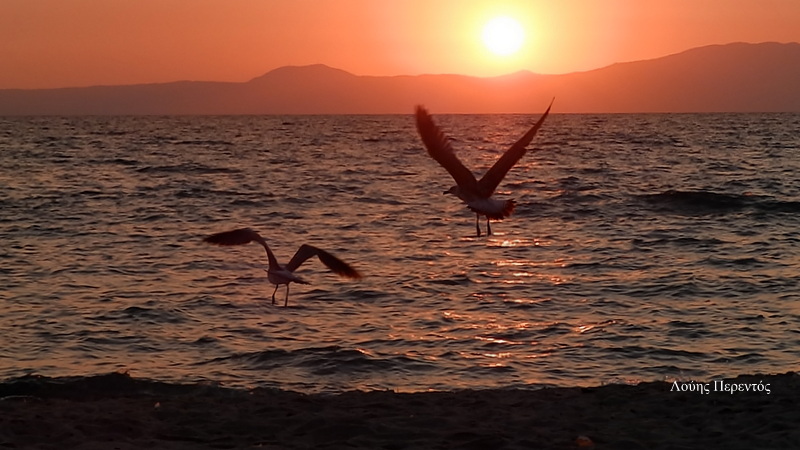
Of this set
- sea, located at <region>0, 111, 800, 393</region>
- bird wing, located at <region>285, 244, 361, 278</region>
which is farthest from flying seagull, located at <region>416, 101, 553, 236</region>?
sea, located at <region>0, 111, 800, 393</region>

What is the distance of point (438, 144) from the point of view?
10188 mm

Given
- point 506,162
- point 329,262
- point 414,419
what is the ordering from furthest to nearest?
point 506,162
point 329,262
point 414,419

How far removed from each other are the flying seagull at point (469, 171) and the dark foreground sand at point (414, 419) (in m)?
2.36

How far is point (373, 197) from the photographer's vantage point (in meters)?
28.5

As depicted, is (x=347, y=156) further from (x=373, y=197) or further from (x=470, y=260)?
(x=470, y=260)

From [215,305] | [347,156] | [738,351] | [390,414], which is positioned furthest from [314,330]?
[347,156]

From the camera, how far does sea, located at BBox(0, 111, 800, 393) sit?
10.4 metres

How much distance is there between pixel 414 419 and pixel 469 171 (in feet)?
11.2

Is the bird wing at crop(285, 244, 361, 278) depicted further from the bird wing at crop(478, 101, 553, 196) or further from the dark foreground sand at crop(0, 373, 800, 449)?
the bird wing at crop(478, 101, 553, 196)

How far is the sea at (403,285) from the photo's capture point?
411 inches

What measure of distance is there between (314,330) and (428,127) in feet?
11.0

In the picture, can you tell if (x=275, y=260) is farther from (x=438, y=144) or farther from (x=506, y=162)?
(x=506, y=162)

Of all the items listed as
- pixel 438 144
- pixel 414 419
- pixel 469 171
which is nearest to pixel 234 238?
pixel 438 144

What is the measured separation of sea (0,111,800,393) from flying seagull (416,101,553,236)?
5.59ft
